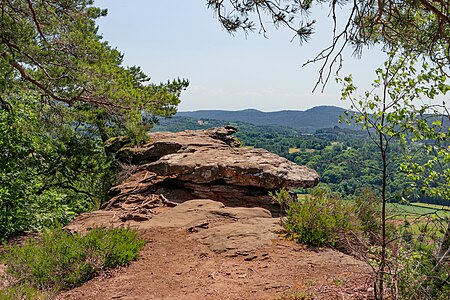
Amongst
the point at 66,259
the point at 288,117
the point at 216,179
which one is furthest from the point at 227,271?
the point at 288,117

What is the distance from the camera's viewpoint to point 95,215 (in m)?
9.05

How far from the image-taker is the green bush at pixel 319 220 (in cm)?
614

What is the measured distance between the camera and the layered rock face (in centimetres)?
990

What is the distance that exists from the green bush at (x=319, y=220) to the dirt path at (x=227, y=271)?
22cm

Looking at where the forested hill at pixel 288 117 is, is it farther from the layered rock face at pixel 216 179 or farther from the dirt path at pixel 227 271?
the dirt path at pixel 227 271

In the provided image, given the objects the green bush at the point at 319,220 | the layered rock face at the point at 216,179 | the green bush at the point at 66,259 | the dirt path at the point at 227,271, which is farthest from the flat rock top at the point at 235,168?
the green bush at the point at 66,259

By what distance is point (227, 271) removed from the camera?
5469 millimetres

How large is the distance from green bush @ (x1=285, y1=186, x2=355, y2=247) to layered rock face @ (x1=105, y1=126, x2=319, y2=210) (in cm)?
301

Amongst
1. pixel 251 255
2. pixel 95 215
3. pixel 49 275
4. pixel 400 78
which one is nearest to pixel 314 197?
pixel 251 255

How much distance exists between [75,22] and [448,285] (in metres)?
10.2

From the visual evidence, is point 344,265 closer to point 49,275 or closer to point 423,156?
point 423,156

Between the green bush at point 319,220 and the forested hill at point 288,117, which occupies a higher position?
the forested hill at point 288,117

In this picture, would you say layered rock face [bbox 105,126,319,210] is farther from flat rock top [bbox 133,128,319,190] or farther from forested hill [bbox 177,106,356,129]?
forested hill [bbox 177,106,356,129]

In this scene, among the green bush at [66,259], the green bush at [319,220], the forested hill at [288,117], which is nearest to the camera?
the green bush at [66,259]
